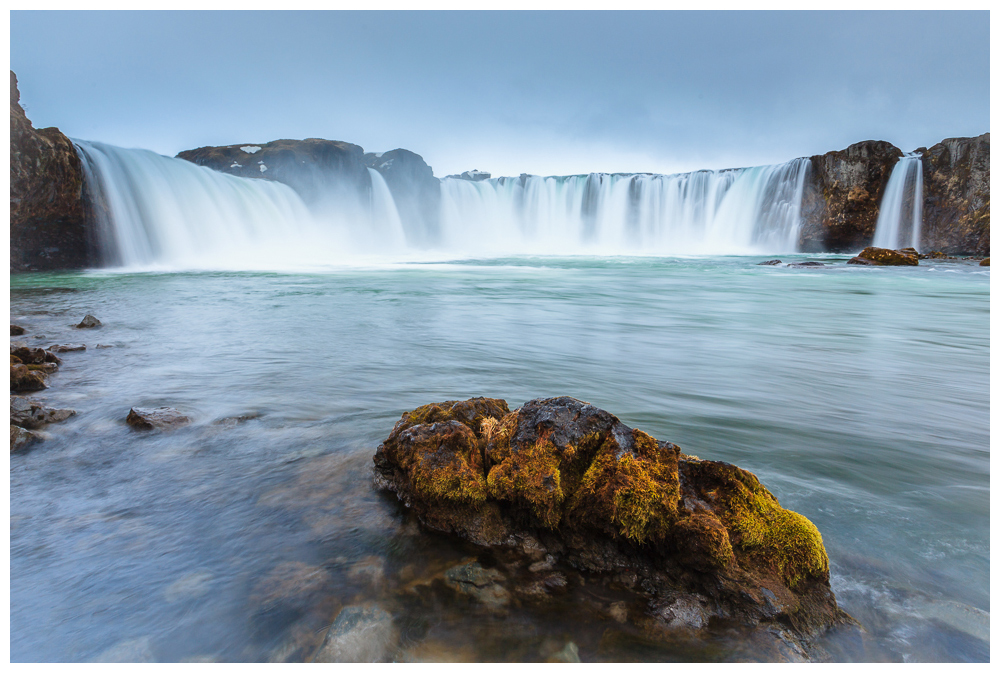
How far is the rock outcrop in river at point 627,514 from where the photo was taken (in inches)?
80.7

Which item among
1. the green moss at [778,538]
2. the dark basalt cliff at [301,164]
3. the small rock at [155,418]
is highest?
the dark basalt cliff at [301,164]

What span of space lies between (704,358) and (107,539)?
21.4ft

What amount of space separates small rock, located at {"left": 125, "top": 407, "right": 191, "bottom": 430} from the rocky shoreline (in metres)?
18.4

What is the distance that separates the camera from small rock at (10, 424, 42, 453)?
3463 millimetres

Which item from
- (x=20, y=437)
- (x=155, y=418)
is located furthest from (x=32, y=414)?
(x=155, y=418)

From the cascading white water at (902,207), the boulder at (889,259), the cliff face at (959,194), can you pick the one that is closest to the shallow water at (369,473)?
the boulder at (889,259)

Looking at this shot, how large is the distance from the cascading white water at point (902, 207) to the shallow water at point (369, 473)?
32.4 m

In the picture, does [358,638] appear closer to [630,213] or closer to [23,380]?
[23,380]

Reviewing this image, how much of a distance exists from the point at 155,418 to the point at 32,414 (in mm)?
863

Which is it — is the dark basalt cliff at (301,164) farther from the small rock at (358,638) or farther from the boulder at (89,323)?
the small rock at (358,638)

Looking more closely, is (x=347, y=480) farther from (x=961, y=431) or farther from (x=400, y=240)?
(x=400, y=240)

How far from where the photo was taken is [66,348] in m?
6.39

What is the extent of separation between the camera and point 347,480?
312cm

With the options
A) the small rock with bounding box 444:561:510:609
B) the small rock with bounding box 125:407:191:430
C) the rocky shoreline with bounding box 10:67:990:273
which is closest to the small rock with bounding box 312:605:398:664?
the small rock with bounding box 444:561:510:609
